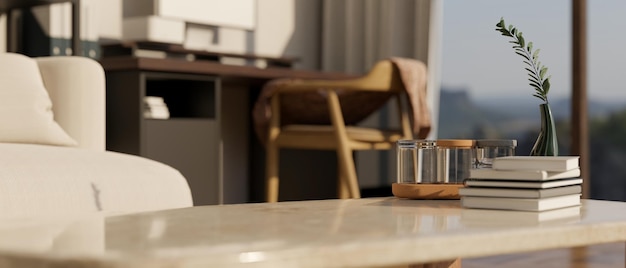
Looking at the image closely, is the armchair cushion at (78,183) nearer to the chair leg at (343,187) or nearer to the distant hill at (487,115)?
the chair leg at (343,187)

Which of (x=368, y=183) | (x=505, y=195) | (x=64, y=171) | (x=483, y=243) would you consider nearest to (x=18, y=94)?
(x=64, y=171)

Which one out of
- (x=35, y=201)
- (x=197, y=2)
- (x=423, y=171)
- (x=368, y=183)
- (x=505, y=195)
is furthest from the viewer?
(x=368, y=183)

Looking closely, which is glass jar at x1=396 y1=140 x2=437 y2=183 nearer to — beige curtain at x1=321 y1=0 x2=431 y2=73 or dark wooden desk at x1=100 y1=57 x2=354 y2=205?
dark wooden desk at x1=100 y1=57 x2=354 y2=205

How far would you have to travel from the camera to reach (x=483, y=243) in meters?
1.14

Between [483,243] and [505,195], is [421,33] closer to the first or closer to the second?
[505,195]

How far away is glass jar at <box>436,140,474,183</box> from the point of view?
181 cm

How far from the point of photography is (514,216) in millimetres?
1407

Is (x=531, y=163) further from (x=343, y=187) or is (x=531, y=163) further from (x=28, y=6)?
(x=28, y=6)

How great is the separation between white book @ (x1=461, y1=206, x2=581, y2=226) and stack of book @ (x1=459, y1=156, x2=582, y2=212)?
0.06 ft

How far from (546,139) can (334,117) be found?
1972 millimetres

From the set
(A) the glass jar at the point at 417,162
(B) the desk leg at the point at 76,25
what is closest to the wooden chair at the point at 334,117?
(B) the desk leg at the point at 76,25

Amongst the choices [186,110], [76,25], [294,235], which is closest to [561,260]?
[186,110]

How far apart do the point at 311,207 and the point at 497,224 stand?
364 millimetres

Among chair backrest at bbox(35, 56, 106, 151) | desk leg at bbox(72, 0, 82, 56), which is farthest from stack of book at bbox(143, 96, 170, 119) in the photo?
chair backrest at bbox(35, 56, 106, 151)
